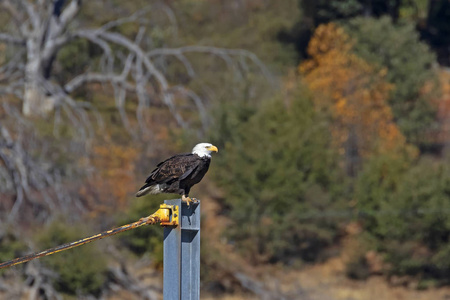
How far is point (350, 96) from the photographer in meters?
41.6

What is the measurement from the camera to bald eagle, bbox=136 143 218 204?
9.37m

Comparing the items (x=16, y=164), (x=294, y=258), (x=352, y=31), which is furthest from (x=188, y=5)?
(x=16, y=164)

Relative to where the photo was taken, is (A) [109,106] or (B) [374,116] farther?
(B) [374,116]

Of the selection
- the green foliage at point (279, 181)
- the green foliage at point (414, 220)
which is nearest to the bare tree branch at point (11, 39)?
the green foliage at point (279, 181)

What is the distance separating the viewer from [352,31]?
47906 mm

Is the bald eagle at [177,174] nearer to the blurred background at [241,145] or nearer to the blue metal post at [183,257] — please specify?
the blue metal post at [183,257]

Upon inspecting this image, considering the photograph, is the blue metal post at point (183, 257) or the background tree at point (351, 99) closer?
the blue metal post at point (183, 257)

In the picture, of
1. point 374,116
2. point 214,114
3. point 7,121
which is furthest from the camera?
point 374,116

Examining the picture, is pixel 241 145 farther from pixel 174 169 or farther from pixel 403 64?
pixel 174 169

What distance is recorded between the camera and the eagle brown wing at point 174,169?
9.36 meters

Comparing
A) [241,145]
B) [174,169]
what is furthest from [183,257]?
[241,145]

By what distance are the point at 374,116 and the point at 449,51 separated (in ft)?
47.4

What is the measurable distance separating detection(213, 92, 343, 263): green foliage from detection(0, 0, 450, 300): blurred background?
0.19ft

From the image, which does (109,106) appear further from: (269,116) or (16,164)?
(16,164)
